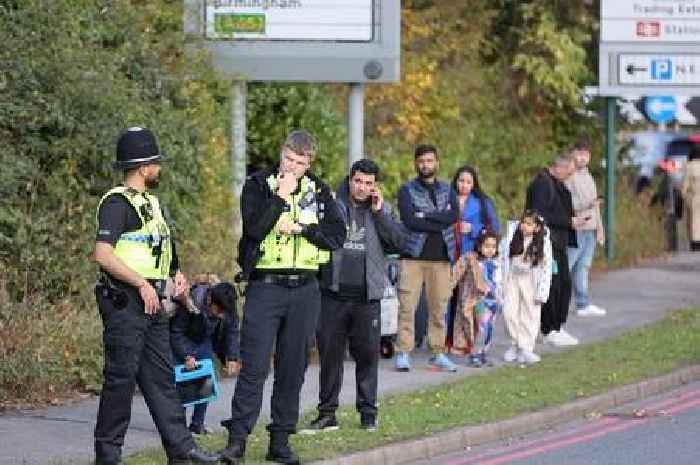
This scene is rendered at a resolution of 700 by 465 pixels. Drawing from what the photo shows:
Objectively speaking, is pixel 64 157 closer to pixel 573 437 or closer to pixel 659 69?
pixel 573 437

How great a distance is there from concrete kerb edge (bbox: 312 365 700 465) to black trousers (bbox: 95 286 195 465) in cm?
87

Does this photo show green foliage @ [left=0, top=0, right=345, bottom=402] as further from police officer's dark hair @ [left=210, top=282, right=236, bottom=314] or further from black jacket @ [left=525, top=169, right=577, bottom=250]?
black jacket @ [left=525, top=169, right=577, bottom=250]

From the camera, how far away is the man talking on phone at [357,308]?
12.1 m

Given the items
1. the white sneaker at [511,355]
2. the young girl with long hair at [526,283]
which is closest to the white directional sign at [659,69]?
the young girl with long hair at [526,283]

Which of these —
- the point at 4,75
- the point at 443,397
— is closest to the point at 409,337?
the point at 443,397

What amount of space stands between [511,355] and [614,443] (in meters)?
4.16

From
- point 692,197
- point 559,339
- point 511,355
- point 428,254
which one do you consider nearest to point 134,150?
point 428,254

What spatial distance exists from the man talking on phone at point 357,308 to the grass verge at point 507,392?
0.22 metres

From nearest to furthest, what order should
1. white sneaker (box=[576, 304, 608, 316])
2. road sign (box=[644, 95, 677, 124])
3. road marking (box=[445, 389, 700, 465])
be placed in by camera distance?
road marking (box=[445, 389, 700, 465]) < white sneaker (box=[576, 304, 608, 316]) < road sign (box=[644, 95, 677, 124])

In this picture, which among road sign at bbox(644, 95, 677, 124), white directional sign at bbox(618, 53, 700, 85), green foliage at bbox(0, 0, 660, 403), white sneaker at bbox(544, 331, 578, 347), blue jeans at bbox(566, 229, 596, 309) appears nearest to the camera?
green foliage at bbox(0, 0, 660, 403)

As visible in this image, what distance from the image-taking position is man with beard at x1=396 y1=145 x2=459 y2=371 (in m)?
15.6

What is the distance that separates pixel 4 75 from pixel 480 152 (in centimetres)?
1212

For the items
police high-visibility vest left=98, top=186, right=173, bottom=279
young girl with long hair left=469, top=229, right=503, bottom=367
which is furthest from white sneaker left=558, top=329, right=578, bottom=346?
police high-visibility vest left=98, top=186, right=173, bottom=279

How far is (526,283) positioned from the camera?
16.5m
